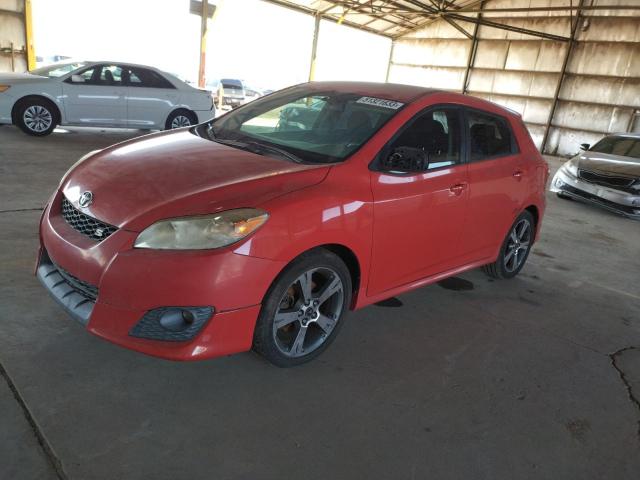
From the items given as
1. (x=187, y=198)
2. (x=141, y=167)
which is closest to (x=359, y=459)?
(x=187, y=198)

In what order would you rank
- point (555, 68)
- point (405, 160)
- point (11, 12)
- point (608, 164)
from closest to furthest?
1. point (405, 160)
2. point (608, 164)
3. point (11, 12)
4. point (555, 68)

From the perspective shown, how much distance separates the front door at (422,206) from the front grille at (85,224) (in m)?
1.37

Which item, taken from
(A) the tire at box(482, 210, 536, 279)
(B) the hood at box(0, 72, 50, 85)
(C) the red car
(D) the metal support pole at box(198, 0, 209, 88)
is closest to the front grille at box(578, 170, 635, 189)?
(A) the tire at box(482, 210, 536, 279)

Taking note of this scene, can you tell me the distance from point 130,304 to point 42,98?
7778 millimetres

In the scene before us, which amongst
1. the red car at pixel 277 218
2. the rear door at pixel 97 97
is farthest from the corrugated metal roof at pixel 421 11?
the red car at pixel 277 218

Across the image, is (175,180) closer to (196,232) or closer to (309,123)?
(196,232)

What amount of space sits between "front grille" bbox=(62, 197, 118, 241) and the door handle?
203cm

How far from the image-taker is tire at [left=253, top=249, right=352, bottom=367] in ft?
8.02

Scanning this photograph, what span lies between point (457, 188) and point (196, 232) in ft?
5.95

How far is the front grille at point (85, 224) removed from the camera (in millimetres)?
2348

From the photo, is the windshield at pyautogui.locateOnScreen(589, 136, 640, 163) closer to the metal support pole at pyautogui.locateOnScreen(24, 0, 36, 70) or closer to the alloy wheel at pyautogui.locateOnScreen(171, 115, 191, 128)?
the alloy wheel at pyautogui.locateOnScreen(171, 115, 191, 128)

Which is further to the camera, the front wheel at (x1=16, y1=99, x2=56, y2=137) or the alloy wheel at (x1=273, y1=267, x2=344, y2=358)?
the front wheel at (x1=16, y1=99, x2=56, y2=137)

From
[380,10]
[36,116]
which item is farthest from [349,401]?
[380,10]

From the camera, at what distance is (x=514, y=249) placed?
14.3 ft
